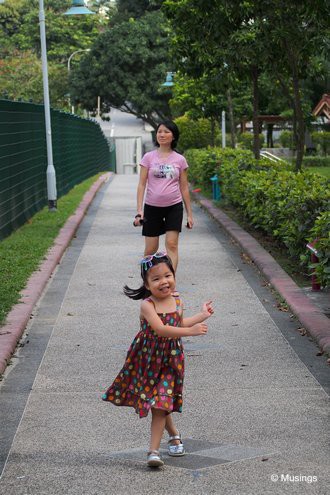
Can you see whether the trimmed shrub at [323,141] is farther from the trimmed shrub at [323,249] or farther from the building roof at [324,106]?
the trimmed shrub at [323,249]

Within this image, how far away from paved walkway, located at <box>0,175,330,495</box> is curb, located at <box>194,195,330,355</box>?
0.27 metres

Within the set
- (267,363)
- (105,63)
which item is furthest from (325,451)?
(105,63)

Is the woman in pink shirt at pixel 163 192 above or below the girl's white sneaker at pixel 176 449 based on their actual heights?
above

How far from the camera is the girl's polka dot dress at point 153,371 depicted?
19.4 ft

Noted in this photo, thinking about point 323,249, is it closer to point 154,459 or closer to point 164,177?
point 164,177

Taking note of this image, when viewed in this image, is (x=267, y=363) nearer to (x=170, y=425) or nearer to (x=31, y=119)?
(x=170, y=425)

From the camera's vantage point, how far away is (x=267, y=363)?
8.48 meters

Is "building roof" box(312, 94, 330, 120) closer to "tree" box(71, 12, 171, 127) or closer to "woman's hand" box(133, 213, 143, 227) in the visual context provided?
"tree" box(71, 12, 171, 127)

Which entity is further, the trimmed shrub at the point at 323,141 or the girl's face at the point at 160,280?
the trimmed shrub at the point at 323,141

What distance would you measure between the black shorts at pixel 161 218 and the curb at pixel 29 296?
4.39 ft

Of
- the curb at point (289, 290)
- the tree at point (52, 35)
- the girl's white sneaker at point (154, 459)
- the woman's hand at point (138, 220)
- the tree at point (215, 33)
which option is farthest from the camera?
the tree at point (52, 35)

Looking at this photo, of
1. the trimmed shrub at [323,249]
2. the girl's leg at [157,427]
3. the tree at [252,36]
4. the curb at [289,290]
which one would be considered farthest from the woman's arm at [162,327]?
the tree at [252,36]

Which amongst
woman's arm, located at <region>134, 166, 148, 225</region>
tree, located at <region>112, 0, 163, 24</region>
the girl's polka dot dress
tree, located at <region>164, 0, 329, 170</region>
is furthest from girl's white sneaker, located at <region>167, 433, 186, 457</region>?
tree, located at <region>112, 0, 163, 24</region>

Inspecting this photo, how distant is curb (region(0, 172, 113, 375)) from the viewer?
8848 millimetres
